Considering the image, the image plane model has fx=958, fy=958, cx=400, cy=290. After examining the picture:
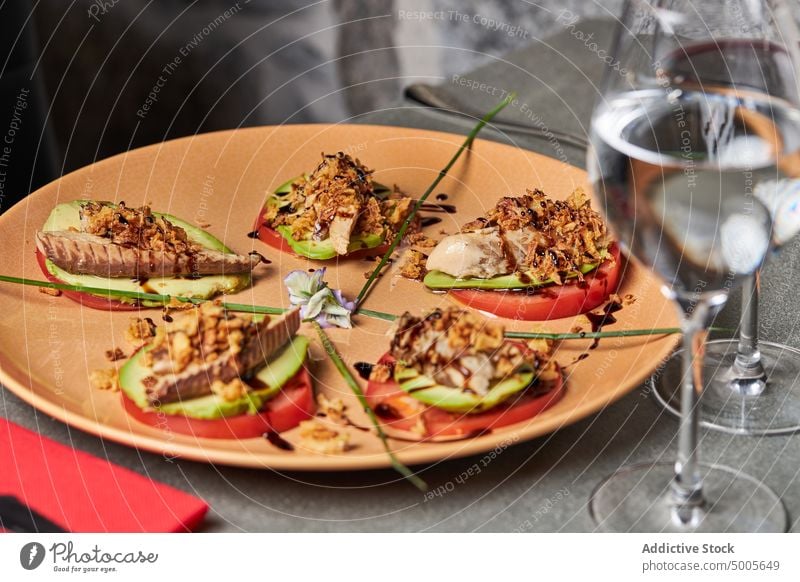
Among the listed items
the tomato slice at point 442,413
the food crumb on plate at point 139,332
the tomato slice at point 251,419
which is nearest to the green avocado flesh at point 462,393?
the tomato slice at point 442,413

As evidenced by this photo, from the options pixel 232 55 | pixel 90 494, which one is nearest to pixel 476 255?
pixel 90 494

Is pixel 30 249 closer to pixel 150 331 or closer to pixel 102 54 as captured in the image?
pixel 150 331

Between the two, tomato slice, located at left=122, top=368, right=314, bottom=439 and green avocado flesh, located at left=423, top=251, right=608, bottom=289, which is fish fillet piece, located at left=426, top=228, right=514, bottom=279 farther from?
tomato slice, located at left=122, top=368, right=314, bottom=439

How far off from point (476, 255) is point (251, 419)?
1.51 ft

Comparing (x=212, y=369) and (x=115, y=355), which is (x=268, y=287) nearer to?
(x=115, y=355)

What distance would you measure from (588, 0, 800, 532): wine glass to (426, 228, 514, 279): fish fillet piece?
47 cm

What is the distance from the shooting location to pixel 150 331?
4.07ft

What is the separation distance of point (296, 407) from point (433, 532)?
201 millimetres

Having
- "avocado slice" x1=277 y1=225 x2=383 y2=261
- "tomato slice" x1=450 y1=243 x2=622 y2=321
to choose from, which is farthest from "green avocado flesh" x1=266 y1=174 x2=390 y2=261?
"tomato slice" x1=450 y1=243 x2=622 y2=321

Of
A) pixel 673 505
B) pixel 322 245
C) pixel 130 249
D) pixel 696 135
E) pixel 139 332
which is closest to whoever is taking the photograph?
pixel 696 135

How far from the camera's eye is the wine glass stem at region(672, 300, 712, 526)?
0.88 meters

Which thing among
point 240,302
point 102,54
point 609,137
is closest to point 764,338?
point 609,137

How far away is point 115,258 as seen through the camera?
4.43ft

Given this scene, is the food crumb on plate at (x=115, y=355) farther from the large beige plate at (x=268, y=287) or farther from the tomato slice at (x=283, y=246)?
the tomato slice at (x=283, y=246)
